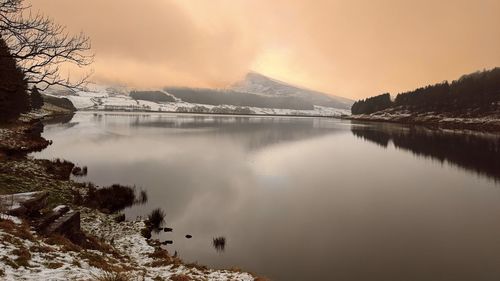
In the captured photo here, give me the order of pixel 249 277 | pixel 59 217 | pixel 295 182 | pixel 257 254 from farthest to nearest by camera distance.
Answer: pixel 295 182 < pixel 257 254 < pixel 59 217 < pixel 249 277

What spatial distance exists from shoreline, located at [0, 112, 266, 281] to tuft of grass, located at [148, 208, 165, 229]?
899mm

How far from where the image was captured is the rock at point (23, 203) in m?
14.6

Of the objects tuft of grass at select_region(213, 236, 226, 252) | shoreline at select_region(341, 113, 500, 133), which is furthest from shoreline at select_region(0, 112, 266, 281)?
shoreline at select_region(341, 113, 500, 133)

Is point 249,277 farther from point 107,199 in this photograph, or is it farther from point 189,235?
point 107,199

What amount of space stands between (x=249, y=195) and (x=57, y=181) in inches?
689

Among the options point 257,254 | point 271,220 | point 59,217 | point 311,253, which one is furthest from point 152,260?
point 271,220

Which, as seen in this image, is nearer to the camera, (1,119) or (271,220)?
(271,220)

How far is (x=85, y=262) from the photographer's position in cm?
1197

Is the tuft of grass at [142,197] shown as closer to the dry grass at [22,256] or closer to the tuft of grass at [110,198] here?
the tuft of grass at [110,198]

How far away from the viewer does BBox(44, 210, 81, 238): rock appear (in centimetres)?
1444

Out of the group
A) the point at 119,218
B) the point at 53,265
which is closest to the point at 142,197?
the point at 119,218

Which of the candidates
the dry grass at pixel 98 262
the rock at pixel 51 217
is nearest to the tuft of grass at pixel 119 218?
the rock at pixel 51 217

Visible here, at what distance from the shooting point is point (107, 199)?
27.1m

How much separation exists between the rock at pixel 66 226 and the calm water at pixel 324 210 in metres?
5.75
